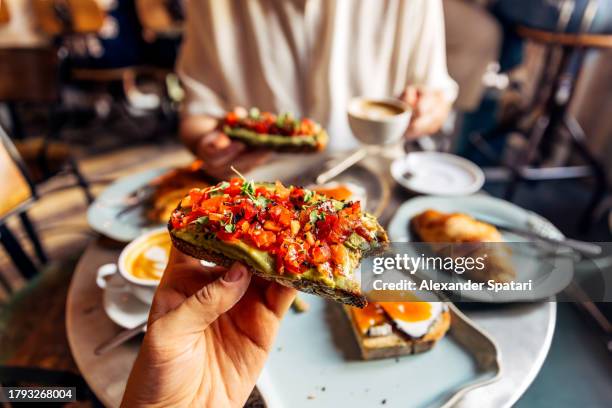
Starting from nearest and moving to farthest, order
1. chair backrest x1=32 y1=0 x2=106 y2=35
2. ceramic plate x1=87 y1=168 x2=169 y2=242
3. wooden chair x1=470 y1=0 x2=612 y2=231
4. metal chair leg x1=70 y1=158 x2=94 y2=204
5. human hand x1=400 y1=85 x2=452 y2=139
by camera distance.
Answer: ceramic plate x1=87 y1=168 x2=169 y2=242
human hand x1=400 y1=85 x2=452 y2=139
metal chair leg x1=70 y1=158 x2=94 y2=204
wooden chair x1=470 y1=0 x2=612 y2=231
chair backrest x1=32 y1=0 x2=106 y2=35

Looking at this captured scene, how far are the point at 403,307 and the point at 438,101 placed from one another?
1.34 m

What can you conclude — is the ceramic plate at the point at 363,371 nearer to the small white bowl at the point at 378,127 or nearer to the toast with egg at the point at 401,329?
the toast with egg at the point at 401,329

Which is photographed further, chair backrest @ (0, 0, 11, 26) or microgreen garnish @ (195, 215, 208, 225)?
chair backrest @ (0, 0, 11, 26)

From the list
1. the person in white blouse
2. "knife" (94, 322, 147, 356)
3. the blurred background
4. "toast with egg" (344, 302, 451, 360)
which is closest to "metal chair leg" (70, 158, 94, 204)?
the blurred background

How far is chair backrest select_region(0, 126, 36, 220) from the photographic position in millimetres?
1827

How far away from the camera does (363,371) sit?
1.14 meters

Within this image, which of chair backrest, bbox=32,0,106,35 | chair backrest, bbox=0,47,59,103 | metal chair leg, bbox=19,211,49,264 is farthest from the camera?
chair backrest, bbox=32,0,106,35

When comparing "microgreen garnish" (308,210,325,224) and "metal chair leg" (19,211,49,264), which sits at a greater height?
"microgreen garnish" (308,210,325,224)

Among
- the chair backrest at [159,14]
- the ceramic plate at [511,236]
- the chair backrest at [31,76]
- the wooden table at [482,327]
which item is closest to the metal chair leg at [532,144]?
the ceramic plate at [511,236]

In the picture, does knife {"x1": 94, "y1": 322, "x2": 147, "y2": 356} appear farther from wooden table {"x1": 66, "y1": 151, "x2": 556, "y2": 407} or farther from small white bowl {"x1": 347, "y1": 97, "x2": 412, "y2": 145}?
small white bowl {"x1": 347, "y1": 97, "x2": 412, "y2": 145}

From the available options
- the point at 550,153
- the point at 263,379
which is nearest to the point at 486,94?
the point at 550,153

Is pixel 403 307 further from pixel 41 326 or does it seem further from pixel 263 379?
pixel 41 326

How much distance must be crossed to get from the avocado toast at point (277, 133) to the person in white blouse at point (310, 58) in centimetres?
27

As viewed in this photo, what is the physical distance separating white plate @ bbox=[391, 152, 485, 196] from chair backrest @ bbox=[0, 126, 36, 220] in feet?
5.94
